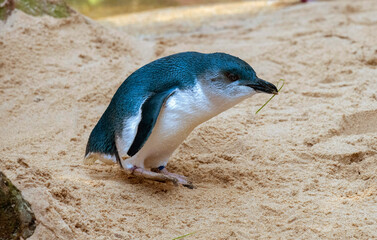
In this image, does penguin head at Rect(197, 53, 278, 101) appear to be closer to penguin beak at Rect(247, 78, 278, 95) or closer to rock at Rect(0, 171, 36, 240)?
penguin beak at Rect(247, 78, 278, 95)

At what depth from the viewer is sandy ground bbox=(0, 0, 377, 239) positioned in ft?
8.27

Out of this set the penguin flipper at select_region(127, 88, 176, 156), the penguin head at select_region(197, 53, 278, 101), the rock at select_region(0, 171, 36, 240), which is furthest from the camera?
the penguin head at select_region(197, 53, 278, 101)

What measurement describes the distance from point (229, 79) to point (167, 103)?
367 millimetres

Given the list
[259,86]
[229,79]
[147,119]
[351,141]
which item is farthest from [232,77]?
[351,141]

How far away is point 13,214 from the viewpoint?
218 centimetres

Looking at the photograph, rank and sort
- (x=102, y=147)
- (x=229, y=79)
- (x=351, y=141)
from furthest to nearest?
(x=351, y=141) < (x=102, y=147) < (x=229, y=79)

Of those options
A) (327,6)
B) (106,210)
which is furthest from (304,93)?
(327,6)

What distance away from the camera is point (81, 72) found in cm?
468

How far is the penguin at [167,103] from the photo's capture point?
8.98 ft

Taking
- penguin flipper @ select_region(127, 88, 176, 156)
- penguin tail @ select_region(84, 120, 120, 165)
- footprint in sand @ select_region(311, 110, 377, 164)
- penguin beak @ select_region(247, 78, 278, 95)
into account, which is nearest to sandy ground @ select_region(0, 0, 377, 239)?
footprint in sand @ select_region(311, 110, 377, 164)

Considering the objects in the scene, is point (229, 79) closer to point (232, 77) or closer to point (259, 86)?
point (232, 77)

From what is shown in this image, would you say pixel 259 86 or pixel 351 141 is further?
pixel 351 141

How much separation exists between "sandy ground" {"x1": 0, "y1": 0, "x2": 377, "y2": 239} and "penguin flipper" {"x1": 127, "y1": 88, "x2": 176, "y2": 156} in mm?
292

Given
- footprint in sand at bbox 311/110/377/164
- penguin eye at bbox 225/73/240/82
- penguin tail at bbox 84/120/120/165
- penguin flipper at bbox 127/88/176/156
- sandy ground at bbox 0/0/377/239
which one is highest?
penguin eye at bbox 225/73/240/82
